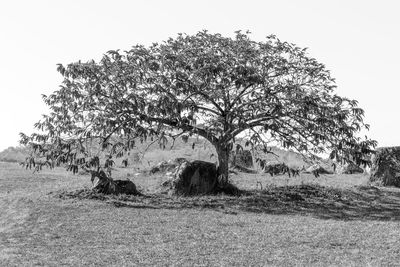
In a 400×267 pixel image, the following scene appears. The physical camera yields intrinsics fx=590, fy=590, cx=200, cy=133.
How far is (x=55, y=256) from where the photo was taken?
1429cm

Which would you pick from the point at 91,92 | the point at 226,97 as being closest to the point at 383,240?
the point at 226,97

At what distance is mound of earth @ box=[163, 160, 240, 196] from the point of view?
25094mm

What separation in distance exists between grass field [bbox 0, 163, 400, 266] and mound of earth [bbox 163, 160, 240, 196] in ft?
2.84

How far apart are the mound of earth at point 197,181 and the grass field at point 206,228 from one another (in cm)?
87

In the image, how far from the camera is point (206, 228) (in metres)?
17.6

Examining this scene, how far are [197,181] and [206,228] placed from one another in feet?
25.2

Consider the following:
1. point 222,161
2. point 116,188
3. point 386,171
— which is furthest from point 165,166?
point 386,171

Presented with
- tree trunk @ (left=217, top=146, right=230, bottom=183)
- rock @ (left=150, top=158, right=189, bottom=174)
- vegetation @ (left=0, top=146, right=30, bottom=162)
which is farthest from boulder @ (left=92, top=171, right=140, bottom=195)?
vegetation @ (left=0, top=146, right=30, bottom=162)

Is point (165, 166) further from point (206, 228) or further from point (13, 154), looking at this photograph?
point (13, 154)

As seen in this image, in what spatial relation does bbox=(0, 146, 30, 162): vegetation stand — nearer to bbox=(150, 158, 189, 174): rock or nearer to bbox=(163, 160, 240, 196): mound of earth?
bbox=(150, 158, 189, 174): rock

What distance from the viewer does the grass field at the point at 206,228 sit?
13898 mm

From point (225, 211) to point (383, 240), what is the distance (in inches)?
268

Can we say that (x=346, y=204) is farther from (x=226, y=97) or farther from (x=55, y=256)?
(x=55, y=256)

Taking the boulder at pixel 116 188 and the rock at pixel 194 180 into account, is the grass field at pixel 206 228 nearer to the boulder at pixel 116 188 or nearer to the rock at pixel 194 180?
the boulder at pixel 116 188
